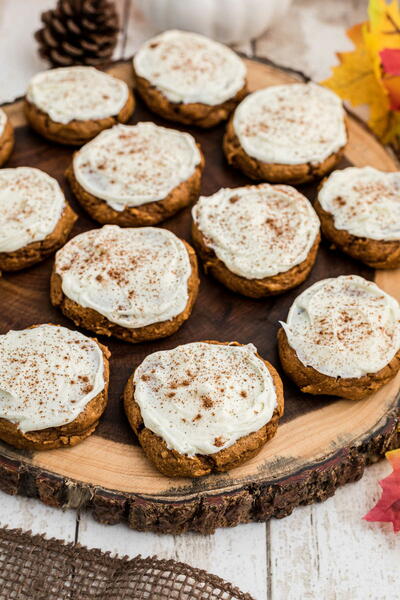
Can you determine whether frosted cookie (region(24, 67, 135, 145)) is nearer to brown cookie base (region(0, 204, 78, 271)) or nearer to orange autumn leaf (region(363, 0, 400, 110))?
brown cookie base (region(0, 204, 78, 271))

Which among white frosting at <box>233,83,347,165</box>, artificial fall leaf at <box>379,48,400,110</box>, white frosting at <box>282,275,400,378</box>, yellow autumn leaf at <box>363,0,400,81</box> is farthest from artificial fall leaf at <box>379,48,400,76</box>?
white frosting at <box>282,275,400,378</box>

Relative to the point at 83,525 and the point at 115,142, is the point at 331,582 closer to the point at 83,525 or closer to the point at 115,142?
the point at 83,525

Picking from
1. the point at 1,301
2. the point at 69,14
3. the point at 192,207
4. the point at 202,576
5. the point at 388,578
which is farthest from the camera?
the point at 69,14

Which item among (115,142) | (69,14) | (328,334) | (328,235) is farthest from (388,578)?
(69,14)

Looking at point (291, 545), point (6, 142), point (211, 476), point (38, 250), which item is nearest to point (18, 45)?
point (6, 142)

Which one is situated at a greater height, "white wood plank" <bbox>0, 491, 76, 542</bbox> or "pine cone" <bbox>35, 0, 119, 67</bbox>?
"pine cone" <bbox>35, 0, 119, 67</bbox>

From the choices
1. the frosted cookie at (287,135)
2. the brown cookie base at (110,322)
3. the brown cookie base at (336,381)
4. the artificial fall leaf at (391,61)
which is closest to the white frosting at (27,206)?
the brown cookie base at (110,322)
